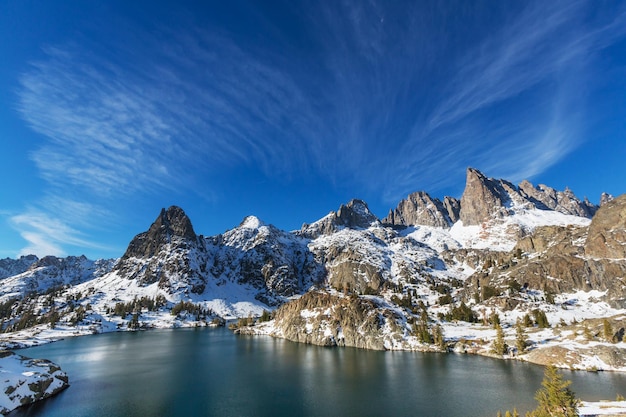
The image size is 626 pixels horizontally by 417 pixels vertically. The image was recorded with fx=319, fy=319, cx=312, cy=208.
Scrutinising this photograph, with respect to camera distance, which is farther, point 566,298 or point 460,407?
point 566,298

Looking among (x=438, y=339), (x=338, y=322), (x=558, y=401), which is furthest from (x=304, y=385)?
(x=338, y=322)

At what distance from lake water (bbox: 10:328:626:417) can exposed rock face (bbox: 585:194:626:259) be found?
13983 centimetres

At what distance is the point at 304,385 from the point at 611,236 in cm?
20873

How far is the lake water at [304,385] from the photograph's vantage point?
2362 inches

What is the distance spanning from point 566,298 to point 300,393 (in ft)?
585

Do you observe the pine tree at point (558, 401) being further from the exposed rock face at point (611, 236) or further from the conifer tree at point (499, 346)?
the exposed rock face at point (611, 236)

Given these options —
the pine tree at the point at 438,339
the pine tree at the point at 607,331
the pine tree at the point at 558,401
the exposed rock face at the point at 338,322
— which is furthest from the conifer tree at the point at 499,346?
the pine tree at the point at 558,401

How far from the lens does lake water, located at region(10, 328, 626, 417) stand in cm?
6000

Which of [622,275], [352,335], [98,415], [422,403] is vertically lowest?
[98,415]

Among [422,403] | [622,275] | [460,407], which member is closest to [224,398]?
[422,403]

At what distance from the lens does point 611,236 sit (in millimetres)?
185750

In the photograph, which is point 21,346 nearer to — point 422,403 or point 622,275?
point 422,403

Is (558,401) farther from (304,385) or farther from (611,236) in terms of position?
(611,236)

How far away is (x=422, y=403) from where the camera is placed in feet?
202
